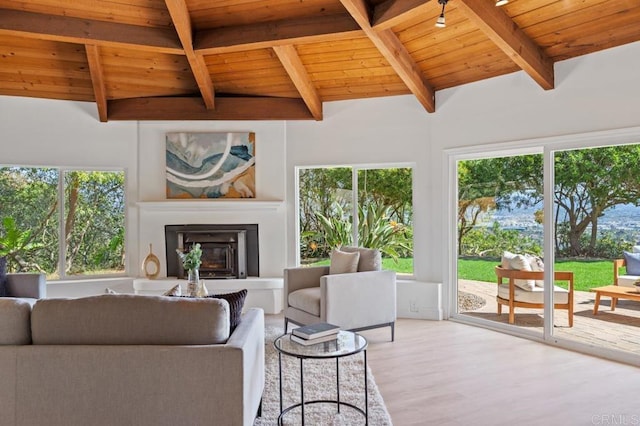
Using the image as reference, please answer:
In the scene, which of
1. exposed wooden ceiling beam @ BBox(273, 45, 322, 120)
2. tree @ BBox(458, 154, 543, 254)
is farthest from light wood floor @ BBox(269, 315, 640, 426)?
exposed wooden ceiling beam @ BBox(273, 45, 322, 120)

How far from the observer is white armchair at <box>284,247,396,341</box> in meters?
4.56

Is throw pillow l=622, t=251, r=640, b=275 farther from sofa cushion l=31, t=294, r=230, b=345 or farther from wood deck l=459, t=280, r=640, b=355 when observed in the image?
sofa cushion l=31, t=294, r=230, b=345

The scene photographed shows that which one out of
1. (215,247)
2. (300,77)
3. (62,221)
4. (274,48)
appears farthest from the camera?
(215,247)

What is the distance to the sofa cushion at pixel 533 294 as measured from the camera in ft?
15.7

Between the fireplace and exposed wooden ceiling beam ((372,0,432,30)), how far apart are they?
309cm

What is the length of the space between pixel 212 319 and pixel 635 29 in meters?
3.96

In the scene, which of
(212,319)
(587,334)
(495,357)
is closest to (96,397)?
(212,319)

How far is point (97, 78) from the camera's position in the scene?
5418mm

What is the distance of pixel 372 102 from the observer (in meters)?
6.12

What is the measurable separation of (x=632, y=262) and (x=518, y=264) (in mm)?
1073

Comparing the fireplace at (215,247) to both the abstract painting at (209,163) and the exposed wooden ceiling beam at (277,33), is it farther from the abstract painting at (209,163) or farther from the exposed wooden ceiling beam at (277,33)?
the exposed wooden ceiling beam at (277,33)

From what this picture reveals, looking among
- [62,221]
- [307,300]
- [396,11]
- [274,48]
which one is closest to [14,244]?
[62,221]

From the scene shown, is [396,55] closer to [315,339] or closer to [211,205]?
[211,205]

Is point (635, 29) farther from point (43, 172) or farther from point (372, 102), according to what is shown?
point (43, 172)
